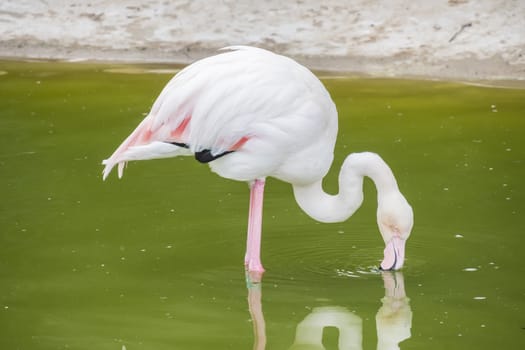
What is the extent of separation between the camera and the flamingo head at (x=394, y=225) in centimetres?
505

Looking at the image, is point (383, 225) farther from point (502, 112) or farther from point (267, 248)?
point (502, 112)

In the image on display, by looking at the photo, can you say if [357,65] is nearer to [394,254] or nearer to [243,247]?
[243,247]

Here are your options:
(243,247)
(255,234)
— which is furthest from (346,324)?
(243,247)

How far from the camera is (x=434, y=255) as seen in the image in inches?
213

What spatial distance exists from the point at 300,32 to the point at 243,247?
4.76m

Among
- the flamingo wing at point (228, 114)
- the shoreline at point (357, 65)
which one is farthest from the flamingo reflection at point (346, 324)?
the shoreline at point (357, 65)

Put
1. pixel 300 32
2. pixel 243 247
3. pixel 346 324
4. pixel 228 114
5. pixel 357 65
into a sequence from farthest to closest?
pixel 300 32 < pixel 357 65 < pixel 243 247 < pixel 228 114 < pixel 346 324

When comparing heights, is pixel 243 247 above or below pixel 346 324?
below

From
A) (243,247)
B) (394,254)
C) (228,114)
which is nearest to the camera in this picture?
(228,114)

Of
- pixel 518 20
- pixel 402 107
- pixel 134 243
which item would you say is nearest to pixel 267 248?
pixel 134 243

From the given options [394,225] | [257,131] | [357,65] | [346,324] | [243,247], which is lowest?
[357,65]

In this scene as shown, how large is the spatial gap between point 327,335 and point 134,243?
134 centimetres

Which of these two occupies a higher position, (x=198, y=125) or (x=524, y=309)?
(x=198, y=125)

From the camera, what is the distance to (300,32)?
1006 centimetres
